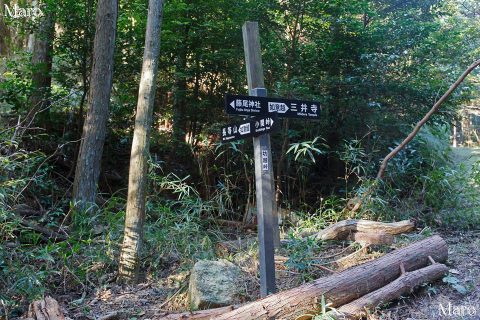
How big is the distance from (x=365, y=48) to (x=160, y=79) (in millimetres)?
4082

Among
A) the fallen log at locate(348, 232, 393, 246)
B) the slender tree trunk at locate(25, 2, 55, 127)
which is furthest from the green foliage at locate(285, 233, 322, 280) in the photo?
the slender tree trunk at locate(25, 2, 55, 127)

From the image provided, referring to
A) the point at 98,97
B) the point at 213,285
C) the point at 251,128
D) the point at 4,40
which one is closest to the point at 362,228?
the point at 213,285

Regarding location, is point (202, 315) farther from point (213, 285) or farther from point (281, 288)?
point (281, 288)

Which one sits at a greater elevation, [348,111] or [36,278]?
[348,111]

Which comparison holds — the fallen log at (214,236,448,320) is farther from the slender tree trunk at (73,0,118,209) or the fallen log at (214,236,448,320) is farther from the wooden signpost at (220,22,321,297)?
the slender tree trunk at (73,0,118,209)

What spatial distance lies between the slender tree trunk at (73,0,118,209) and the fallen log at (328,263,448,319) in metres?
4.53

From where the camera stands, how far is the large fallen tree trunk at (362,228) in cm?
509

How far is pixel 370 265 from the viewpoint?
4.00 m

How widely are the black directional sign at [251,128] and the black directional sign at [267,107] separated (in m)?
0.08

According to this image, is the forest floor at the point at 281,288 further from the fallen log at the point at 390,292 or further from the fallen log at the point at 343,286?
the fallen log at the point at 343,286

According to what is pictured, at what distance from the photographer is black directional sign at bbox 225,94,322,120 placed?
365cm

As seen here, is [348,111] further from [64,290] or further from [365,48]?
[64,290]

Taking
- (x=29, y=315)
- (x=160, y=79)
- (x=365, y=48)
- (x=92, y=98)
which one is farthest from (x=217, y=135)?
(x=29, y=315)

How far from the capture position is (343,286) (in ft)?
12.0
